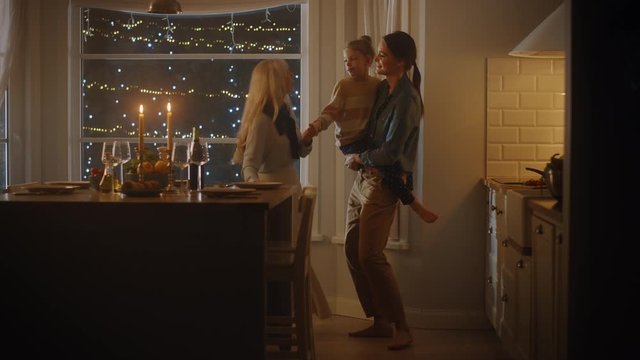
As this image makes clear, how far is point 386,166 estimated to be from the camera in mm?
4789

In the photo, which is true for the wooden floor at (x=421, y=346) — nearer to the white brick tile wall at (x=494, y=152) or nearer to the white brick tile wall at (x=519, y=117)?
the white brick tile wall at (x=494, y=152)

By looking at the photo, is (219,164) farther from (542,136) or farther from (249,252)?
(249,252)

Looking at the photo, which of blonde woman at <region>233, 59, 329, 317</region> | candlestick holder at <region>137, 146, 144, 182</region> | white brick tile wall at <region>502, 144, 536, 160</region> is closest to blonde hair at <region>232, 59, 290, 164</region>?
blonde woman at <region>233, 59, 329, 317</region>

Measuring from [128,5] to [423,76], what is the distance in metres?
2.22

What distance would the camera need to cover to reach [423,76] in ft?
17.3

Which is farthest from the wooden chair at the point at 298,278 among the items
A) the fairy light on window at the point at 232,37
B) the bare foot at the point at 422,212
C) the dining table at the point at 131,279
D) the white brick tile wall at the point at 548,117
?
the fairy light on window at the point at 232,37

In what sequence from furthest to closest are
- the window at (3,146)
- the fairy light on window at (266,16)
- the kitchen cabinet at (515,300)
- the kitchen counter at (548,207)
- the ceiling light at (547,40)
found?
the fairy light on window at (266,16)
the window at (3,146)
the ceiling light at (547,40)
the kitchen cabinet at (515,300)
the kitchen counter at (548,207)

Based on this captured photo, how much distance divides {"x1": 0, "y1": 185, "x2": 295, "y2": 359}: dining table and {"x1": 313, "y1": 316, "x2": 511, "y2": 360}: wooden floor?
4.93ft

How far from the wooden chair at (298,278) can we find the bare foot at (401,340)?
75 centimetres

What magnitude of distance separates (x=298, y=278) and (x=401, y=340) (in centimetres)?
116

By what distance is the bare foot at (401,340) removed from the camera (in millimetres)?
4836

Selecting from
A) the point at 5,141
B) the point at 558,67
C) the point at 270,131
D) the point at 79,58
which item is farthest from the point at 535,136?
the point at 5,141

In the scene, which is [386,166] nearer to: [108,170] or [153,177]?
[153,177]

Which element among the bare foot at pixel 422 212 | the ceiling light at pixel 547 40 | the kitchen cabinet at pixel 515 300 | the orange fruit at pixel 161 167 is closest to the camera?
the kitchen cabinet at pixel 515 300
